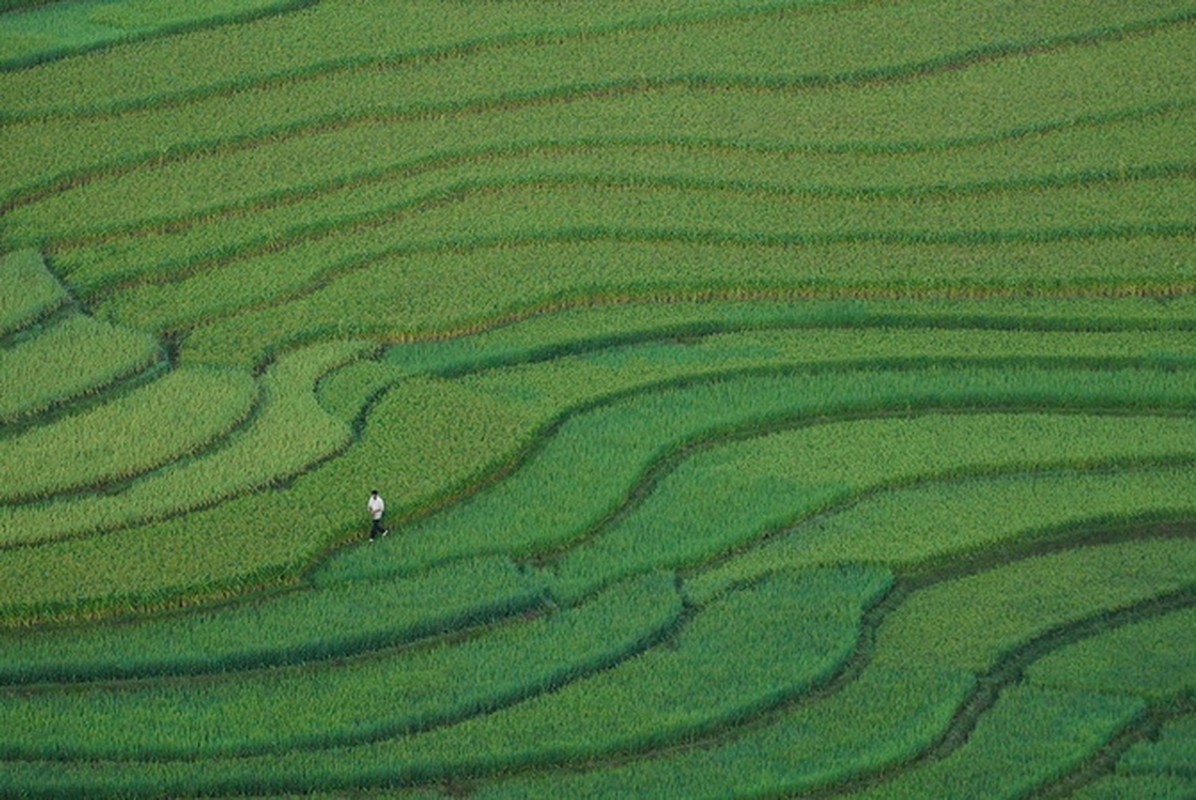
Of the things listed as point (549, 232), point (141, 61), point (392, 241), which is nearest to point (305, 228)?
point (392, 241)

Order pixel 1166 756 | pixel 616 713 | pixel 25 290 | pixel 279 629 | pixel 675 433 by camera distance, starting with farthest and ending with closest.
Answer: pixel 25 290 < pixel 675 433 < pixel 279 629 < pixel 616 713 < pixel 1166 756

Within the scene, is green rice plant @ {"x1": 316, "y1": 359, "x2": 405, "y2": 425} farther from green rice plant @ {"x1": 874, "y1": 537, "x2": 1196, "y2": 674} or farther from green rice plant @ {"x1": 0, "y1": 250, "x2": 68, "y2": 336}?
green rice plant @ {"x1": 874, "y1": 537, "x2": 1196, "y2": 674}

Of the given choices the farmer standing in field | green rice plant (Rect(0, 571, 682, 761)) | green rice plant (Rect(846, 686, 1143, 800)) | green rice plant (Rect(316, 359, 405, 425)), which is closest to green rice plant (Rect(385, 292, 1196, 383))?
green rice plant (Rect(316, 359, 405, 425))

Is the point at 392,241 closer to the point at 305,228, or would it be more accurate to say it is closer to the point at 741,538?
the point at 305,228

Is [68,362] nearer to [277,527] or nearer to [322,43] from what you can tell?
[277,527]

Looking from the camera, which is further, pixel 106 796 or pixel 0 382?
pixel 0 382

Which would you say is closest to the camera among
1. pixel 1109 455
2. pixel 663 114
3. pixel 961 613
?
pixel 961 613

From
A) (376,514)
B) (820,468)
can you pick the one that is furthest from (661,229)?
(376,514)
